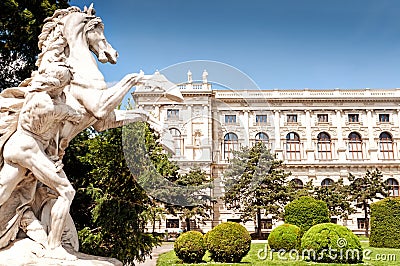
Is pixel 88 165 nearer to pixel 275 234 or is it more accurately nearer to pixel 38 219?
pixel 38 219

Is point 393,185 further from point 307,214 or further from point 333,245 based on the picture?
point 333,245

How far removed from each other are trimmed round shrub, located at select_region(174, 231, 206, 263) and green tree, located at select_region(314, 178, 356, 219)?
17.1 m

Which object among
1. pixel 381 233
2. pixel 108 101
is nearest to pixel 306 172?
pixel 381 233

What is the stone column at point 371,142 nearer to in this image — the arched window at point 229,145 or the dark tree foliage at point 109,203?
the arched window at point 229,145

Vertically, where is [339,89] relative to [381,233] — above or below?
above

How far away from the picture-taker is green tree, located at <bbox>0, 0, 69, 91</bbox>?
295 inches

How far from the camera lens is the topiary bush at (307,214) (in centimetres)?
1309

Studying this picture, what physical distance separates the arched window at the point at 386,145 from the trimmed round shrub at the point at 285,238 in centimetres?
2339

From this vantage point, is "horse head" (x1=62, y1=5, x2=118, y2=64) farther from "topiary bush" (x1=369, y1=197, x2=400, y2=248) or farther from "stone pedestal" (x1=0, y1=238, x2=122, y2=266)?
"topiary bush" (x1=369, y1=197, x2=400, y2=248)

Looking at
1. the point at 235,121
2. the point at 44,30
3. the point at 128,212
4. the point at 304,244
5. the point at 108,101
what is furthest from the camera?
the point at 235,121

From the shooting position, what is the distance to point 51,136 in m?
3.25

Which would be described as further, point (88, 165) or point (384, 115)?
point (384, 115)

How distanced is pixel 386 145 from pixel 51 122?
34.0 metres

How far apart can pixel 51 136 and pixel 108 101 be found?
1.79 feet
